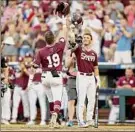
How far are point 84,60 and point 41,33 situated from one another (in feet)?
20.2

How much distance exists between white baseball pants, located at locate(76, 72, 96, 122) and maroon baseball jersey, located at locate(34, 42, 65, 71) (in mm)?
496

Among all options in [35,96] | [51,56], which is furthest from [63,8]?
[35,96]

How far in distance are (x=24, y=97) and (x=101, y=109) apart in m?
2.38

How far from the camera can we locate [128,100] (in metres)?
16.0

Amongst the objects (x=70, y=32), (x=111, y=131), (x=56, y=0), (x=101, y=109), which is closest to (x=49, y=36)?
(x=70, y=32)

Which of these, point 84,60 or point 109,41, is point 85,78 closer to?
point 84,60

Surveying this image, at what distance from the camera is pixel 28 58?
15.5m

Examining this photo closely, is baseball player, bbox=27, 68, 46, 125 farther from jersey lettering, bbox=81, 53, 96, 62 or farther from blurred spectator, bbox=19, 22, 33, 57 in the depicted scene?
jersey lettering, bbox=81, 53, 96, 62

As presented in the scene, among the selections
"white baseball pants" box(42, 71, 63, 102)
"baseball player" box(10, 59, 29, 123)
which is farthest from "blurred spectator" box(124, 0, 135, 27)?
"white baseball pants" box(42, 71, 63, 102)

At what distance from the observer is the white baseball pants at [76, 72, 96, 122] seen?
11625mm

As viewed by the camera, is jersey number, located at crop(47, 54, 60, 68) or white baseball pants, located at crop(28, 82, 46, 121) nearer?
jersey number, located at crop(47, 54, 60, 68)

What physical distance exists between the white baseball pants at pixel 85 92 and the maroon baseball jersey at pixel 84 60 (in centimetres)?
15

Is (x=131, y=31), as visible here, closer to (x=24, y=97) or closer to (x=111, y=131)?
(x=24, y=97)

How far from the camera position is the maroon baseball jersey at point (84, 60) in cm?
1161
